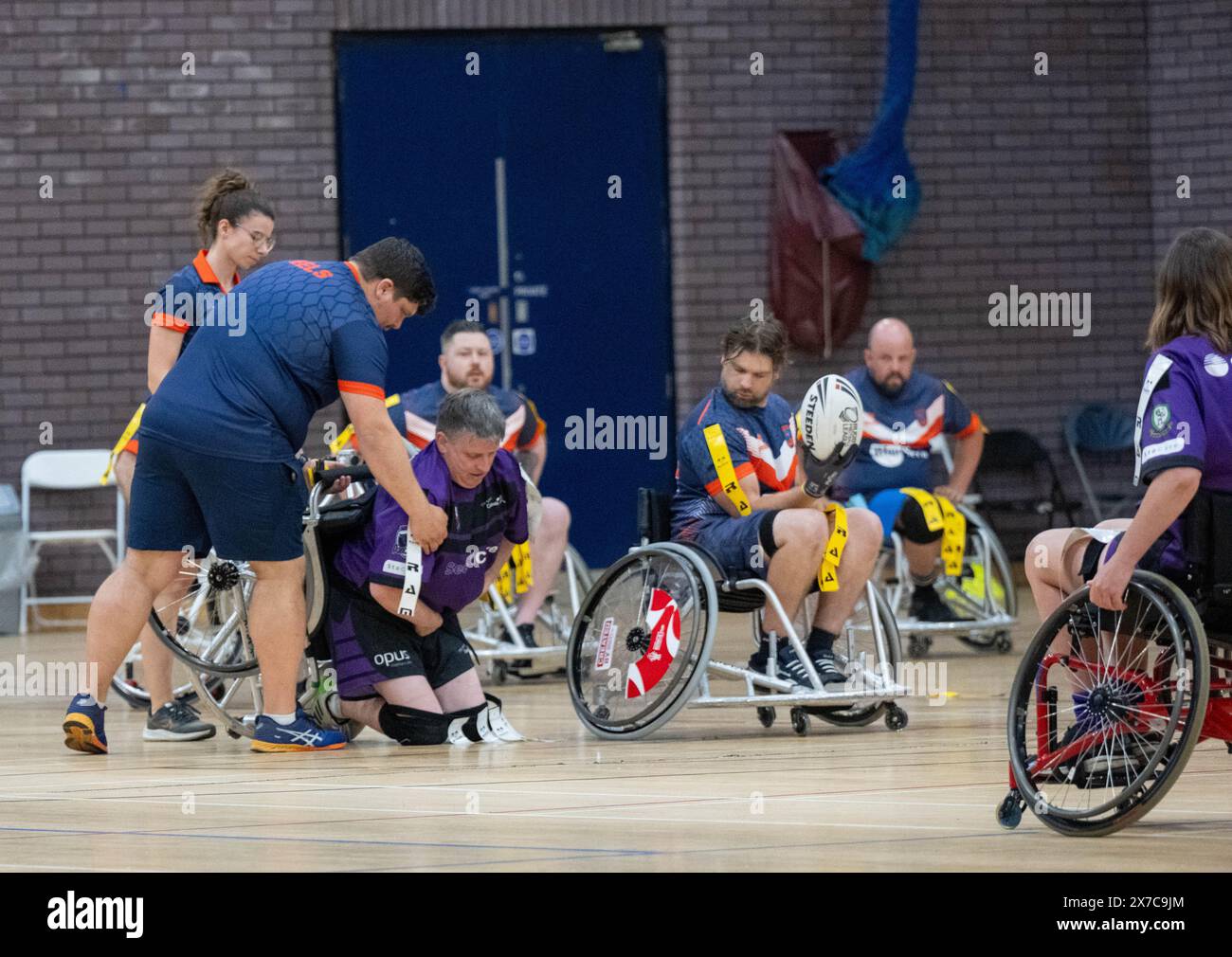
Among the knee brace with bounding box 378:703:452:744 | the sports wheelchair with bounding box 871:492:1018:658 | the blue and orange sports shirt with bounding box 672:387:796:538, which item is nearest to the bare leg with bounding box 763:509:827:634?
the blue and orange sports shirt with bounding box 672:387:796:538

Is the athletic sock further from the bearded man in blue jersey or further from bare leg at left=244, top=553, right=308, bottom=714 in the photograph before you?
the bearded man in blue jersey

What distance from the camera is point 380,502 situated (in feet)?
16.0

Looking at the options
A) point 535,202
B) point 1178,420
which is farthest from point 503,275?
point 1178,420

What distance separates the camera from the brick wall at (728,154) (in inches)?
373

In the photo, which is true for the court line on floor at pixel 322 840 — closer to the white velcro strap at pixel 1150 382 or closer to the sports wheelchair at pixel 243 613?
the white velcro strap at pixel 1150 382

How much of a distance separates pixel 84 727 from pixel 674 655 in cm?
146

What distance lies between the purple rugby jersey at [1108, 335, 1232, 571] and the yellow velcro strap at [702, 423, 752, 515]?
1830 millimetres

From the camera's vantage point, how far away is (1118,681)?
136 inches

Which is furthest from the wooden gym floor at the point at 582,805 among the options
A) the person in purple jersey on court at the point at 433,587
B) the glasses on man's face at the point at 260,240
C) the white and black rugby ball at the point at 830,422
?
the glasses on man's face at the point at 260,240

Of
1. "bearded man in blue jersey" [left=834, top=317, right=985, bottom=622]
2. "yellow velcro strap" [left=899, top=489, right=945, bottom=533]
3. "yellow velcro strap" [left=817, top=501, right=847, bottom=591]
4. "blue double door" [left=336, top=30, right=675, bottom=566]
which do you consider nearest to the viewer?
"yellow velcro strap" [left=817, top=501, right=847, bottom=591]

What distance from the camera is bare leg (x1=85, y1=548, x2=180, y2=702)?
15.7 feet

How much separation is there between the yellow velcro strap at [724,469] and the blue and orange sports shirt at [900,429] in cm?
200

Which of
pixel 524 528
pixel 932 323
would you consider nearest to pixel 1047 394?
pixel 932 323
